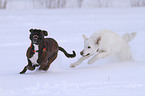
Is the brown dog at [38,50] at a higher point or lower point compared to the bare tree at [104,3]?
lower

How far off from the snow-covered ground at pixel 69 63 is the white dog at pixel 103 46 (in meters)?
0.22

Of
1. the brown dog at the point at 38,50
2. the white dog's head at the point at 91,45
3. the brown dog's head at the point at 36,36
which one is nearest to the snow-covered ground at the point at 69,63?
the brown dog at the point at 38,50

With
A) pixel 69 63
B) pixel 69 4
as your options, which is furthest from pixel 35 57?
pixel 69 4

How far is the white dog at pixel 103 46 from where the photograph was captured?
490 cm

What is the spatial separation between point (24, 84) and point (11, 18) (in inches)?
311

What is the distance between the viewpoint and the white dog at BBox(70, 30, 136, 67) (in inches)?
193

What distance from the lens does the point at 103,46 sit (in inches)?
200

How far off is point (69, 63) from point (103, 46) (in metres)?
0.95

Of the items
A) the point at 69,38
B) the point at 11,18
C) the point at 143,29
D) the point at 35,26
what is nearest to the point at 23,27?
the point at 35,26

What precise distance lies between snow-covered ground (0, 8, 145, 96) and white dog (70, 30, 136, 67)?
0.73 ft

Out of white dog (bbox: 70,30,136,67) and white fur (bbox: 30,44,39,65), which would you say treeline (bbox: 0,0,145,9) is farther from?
white fur (bbox: 30,44,39,65)

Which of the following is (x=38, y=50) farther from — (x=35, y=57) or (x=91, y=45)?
(x=91, y=45)

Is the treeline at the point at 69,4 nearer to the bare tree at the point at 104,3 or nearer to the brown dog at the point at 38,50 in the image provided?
the bare tree at the point at 104,3

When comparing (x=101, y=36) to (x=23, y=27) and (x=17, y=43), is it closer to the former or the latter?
(x=17, y=43)
